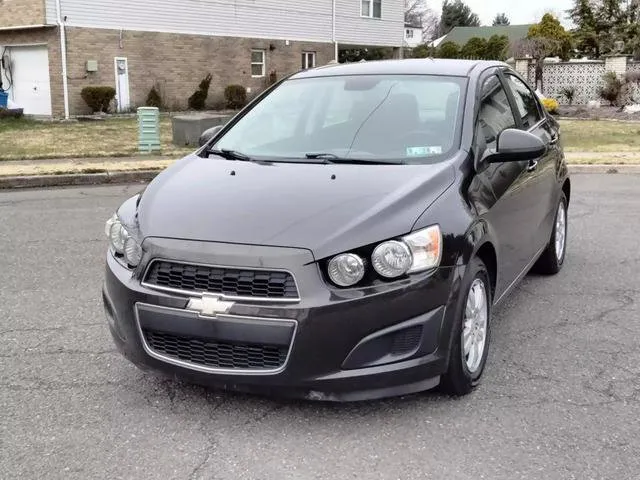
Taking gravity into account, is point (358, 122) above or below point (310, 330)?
above

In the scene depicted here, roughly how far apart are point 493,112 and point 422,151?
84 centimetres

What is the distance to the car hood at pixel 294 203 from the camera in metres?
3.33

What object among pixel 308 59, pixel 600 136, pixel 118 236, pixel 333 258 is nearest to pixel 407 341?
pixel 333 258

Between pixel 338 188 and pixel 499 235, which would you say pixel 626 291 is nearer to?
pixel 499 235

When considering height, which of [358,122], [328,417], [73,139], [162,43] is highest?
[162,43]

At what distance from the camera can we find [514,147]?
13.6ft

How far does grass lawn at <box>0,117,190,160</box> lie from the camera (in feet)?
45.4

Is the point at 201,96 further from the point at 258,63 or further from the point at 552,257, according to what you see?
the point at 552,257

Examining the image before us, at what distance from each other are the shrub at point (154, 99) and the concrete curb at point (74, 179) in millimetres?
14256

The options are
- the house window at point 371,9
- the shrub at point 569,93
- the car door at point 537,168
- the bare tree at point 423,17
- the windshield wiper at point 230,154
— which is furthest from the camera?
the bare tree at point 423,17

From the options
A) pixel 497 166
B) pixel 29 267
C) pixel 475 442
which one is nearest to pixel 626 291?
pixel 497 166

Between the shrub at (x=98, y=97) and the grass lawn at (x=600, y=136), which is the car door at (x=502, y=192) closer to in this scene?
the grass lawn at (x=600, y=136)

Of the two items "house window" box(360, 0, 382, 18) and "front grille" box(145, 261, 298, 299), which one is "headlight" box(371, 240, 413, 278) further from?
"house window" box(360, 0, 382, 18)

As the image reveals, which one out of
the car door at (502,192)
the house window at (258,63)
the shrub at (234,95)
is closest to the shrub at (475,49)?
the house window at (258,63)
